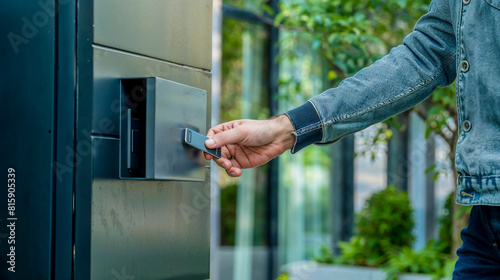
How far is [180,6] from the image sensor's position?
1.91m

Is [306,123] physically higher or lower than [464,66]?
lower

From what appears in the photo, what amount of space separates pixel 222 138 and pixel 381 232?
3.93 m

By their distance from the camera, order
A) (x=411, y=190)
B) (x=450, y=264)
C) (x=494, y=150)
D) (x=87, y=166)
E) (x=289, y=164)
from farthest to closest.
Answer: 1. (x=411, y=190)
2. (x=289, y=164)
3. (x=450, y=264)
4. (x=87, y=166)
5. (x=494, y=150)

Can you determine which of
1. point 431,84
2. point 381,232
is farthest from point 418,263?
point 431,84

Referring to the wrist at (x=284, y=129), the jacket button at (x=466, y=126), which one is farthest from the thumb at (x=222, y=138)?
the jacket button at (x=466, y=126)

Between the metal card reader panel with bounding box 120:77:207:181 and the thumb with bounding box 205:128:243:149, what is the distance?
0.27 feet

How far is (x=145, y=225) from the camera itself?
1773 mm

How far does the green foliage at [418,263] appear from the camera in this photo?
4.65 meters

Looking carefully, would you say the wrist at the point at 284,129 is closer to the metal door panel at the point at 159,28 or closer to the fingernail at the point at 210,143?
the fingernail at the point at 210,143

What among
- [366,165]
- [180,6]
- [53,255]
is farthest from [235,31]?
[53,255]

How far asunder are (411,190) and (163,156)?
7.03 meters

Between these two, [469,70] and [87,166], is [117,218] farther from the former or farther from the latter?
[469,70]

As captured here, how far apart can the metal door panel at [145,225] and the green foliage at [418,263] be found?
2.92 m

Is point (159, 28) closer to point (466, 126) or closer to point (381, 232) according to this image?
point (466, 126)
